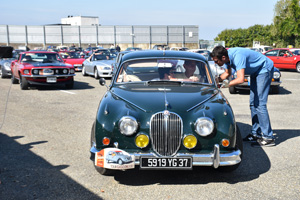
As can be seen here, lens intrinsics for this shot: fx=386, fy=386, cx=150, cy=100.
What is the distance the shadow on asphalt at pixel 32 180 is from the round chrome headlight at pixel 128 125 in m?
0.84

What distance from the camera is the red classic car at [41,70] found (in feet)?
48.4

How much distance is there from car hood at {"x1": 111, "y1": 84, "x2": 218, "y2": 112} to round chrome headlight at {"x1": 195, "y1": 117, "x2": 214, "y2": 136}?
25 cm

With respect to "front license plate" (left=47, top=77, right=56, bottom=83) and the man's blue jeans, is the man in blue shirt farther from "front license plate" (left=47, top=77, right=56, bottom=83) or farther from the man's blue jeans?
"front license plate" (left=47, top=77, right=56, bottom=83)

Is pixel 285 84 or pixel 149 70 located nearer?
pixel 149 70

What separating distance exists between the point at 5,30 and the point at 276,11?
1661 inches

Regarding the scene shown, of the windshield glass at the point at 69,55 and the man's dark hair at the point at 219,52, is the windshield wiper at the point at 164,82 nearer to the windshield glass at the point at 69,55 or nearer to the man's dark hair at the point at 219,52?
the man's dark hair at the point at 219,52

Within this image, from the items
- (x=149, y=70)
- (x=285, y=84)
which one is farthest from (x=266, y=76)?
(x=285, y=84)

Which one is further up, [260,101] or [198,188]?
[260,101]

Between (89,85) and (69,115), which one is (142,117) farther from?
(89,85)

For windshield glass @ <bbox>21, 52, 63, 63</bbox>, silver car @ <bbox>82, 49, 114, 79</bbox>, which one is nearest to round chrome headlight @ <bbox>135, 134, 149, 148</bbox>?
windshield glass @ <bbox>21, 52, 63, 63</bbox>

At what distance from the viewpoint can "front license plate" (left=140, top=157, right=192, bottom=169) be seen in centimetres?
454

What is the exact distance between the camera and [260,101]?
6.64 metres

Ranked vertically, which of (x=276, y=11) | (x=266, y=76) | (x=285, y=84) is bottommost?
(x=285, y=84)

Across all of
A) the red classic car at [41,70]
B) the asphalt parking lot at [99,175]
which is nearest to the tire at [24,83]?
the red classic car at [41,70]
